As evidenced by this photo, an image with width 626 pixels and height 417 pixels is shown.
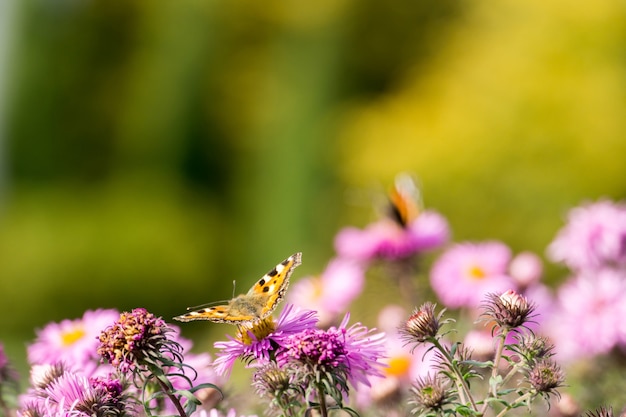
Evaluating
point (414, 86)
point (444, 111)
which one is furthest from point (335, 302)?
point (414, 86)

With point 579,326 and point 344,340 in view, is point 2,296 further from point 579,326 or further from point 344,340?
point 344,340

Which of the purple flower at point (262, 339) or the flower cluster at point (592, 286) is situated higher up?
the flower cluster at point (592, 286)

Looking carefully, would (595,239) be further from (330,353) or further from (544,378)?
(330,353)

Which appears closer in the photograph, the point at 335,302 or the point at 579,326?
the point at 579,326

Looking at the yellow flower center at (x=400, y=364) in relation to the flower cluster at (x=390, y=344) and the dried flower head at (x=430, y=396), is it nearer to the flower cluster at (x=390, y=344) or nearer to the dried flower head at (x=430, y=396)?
the flower cluster at (x=390, y=344)

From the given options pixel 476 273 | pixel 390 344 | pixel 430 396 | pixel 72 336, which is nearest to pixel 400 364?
pixel 390 344

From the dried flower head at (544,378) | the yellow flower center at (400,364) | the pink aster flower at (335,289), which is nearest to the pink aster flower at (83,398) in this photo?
the dried flower head at (544,378)
